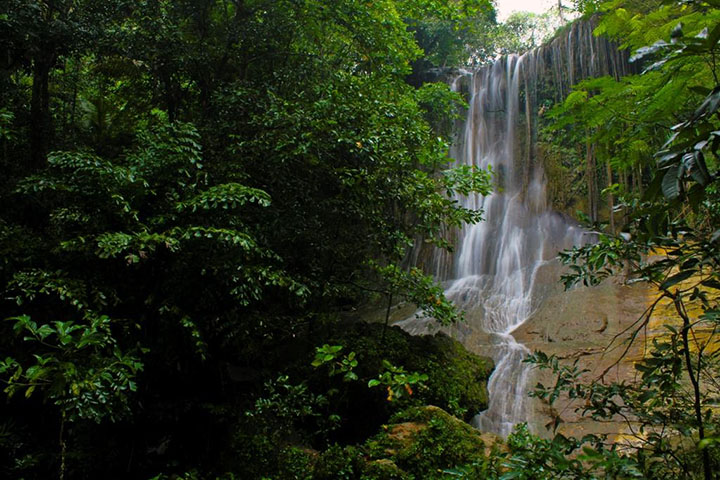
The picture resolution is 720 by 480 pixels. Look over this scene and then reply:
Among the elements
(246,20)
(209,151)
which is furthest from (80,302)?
(246,20)

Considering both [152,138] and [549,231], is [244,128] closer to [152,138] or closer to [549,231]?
[152,138]

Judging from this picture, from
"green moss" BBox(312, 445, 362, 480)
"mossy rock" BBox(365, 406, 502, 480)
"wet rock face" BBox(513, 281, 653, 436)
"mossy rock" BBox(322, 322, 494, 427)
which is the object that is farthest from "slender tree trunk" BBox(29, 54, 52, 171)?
"wet rock face" BBox(513, 281, 653, 436)

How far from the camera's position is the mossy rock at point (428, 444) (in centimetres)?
342

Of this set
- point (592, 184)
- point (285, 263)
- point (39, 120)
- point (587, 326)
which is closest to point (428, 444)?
point (285, 263)

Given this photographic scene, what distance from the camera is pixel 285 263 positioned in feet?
17.3

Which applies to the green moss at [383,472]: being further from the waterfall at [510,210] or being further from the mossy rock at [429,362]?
the waterfall at [510,210]

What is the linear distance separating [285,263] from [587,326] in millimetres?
6262

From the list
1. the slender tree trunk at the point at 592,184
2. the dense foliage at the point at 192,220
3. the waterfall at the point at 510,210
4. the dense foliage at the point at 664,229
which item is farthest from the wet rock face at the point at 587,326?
the dense foliage at the point at 192,220

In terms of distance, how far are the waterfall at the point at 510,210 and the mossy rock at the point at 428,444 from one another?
365cm

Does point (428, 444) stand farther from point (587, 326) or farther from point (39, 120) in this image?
point (39, 120)

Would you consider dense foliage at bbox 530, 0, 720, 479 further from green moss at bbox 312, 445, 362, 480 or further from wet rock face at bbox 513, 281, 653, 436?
wet rock face at bbox 513, 281, 653, 436

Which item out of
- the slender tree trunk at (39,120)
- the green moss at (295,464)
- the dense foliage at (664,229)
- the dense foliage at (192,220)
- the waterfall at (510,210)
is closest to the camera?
the dense foliage at (664,229)

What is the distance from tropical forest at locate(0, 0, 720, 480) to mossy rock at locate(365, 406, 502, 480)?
0.02 m

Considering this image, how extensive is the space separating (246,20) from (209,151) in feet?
7.54
